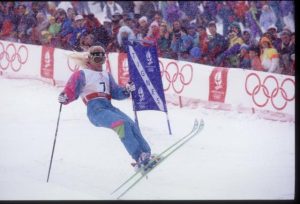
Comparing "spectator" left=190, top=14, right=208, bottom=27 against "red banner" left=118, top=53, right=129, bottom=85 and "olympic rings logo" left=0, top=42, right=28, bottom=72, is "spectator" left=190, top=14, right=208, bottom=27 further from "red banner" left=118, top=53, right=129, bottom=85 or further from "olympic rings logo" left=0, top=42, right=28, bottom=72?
"olympic rings logo" left=0, top=42, right=28, bottom=72

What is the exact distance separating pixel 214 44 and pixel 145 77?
4.00 feet

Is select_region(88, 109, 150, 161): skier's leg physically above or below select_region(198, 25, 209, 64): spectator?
below

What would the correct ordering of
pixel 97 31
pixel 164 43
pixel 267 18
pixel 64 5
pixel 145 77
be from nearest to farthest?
pixel 145 77 < pixel 97 31 < pixel 164 43 < pixel 267 18 < pixel 64 5

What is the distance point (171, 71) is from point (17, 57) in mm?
1641

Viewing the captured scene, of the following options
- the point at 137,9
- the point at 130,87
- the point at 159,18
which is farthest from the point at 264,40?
the point at 130,87

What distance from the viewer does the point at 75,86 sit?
5.75 metres

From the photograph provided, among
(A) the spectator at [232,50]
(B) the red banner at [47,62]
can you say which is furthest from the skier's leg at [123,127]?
(A) the spectator at [232,50]

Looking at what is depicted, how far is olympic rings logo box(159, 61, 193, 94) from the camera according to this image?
685 centimetres

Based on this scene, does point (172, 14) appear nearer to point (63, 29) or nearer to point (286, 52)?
point (63, 29)

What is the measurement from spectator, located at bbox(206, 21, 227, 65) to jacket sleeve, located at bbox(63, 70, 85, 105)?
5.68 ft

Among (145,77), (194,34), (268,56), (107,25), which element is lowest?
(145,77)

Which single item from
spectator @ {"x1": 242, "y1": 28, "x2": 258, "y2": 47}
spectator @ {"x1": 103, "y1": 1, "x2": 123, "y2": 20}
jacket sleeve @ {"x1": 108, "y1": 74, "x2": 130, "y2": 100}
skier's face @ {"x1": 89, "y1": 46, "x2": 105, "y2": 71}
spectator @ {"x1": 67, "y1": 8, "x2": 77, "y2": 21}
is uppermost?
spectator @ {"x1": 103, "y1": 1, "x2": 123, "y2": 20}

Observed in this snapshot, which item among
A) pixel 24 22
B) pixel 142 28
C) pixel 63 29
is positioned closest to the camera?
pixel 142 28

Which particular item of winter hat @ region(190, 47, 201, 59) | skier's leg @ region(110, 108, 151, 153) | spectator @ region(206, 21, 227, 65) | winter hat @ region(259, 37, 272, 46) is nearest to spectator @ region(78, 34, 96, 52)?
skier's leg @ region(110, 108, 151, 153)
